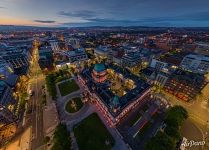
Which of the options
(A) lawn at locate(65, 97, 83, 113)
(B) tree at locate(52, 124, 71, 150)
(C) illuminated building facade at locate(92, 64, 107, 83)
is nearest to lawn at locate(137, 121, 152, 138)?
(B) tree at locate(52, 124, 71, 150)

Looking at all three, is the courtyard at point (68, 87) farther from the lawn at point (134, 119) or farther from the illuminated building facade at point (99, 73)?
the lawn at point (134, 119)

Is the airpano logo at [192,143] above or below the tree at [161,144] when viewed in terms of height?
below

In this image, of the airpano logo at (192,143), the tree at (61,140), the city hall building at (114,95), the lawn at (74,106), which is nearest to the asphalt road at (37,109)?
the tree at (61,140)

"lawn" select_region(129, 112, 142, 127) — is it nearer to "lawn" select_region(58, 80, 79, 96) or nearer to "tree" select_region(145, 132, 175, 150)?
"tree" select_region(145, 132, 175, 150)

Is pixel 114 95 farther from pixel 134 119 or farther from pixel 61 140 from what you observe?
pixel 61 140

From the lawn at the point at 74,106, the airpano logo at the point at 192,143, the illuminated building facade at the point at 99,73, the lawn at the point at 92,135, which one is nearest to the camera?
the lawn at the point at 92,135

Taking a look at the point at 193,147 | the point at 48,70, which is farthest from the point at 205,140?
the point at 48,70

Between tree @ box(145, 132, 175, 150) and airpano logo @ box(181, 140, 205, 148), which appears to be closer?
tree @ box(145, 132, 175, 150)

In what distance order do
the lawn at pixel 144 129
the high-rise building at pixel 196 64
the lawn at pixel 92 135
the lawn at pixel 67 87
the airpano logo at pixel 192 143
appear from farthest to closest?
the high-rise building at pixel 196 64, the lawn at pixel 67 87, the lawn at pixel 144 129, the airpano logo at pixel 192 143, the lawn at pixel 92 135
